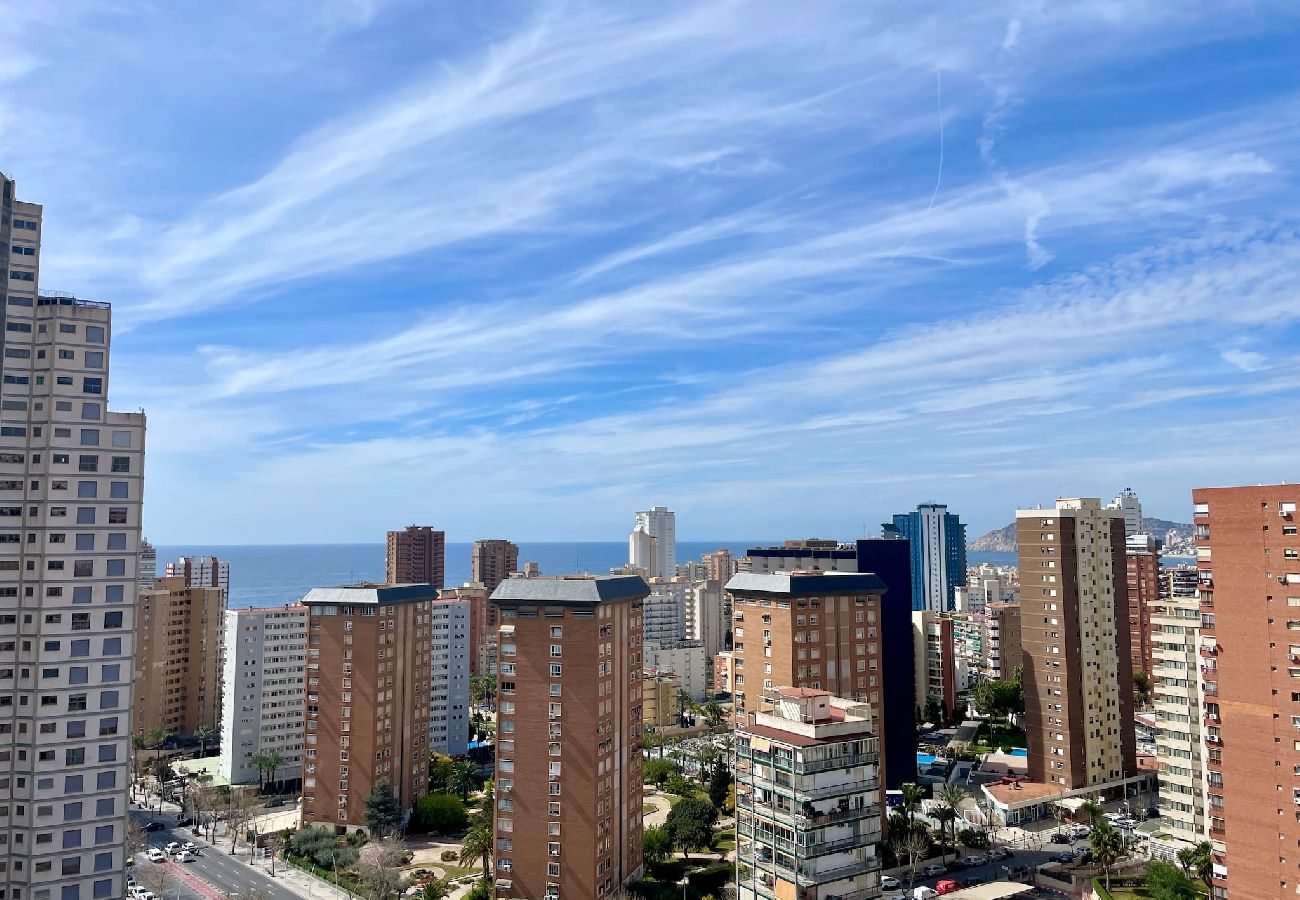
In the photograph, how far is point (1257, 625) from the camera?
42.6 meters

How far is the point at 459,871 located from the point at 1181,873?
147ft

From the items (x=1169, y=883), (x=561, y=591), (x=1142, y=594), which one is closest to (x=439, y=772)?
(x=561, y=591)

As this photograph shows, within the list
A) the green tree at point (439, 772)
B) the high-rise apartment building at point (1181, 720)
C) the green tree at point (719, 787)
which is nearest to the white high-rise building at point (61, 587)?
the green tree at point (439, 772)

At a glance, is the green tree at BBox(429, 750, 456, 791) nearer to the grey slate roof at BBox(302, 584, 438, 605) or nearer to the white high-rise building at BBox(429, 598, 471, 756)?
the white high-rise building at BBox(429, 598, 471, 756)

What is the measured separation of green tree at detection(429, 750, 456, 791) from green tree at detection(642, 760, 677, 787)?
60.3ft

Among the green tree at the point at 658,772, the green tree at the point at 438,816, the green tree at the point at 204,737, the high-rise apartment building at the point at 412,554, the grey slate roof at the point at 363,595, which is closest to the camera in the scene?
the grey slate roof at the point at 363,595

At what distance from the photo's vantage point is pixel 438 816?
225 ft

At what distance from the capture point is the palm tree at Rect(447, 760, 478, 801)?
74375 millimetres

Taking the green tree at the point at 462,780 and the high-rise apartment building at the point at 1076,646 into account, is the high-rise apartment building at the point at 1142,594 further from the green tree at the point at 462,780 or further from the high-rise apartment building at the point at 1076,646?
the green tree at the point at 462,780

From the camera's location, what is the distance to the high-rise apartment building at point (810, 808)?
39.2m

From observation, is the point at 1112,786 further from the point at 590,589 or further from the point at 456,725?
the point at 456,725

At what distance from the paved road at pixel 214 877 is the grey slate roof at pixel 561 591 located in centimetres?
2403

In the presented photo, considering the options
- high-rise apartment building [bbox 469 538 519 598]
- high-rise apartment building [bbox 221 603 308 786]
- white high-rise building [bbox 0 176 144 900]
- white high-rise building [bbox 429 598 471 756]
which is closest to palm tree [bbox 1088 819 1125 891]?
white high-rise building [bbox 0 176 144 900]

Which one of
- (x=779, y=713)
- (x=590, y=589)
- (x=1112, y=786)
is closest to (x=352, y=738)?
(x=590, y=589)
